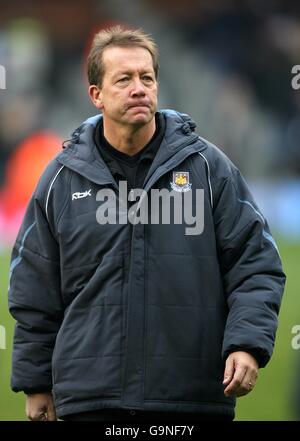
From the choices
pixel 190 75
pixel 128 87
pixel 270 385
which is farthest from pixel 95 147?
pixel 190 75

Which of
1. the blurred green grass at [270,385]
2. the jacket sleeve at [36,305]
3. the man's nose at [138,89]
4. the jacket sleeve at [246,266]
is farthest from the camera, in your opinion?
the blurred green grass at [270,385]

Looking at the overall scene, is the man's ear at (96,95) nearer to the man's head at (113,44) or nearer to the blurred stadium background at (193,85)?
the man's head at (113,44)

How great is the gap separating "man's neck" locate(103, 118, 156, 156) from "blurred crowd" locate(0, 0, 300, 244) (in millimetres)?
13145

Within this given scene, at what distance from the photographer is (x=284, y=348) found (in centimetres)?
1044

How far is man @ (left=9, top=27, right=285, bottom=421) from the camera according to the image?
15.6 feet

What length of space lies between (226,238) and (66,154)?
743 mm

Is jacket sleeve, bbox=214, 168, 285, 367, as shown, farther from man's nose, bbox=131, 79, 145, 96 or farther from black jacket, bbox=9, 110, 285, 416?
man's nose, bbox=131, 79, 145, 96

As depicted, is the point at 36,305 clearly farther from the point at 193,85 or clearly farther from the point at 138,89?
the point at 193,85

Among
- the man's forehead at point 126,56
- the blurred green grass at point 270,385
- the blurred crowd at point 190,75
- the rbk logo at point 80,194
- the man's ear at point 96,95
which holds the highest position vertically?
the blurred crowd at point 190,75

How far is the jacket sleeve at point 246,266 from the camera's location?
15.5ft

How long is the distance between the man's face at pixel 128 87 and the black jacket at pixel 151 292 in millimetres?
166

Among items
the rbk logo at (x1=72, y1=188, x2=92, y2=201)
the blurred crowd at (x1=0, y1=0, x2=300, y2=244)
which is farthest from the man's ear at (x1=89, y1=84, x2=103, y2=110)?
the blurred crowd at (x1=0, y1=0, x2=300, y2=244)

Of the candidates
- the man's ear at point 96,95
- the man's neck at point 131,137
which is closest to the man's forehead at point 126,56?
the man's ear at point 96,95

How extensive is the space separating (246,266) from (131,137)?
692 mm
